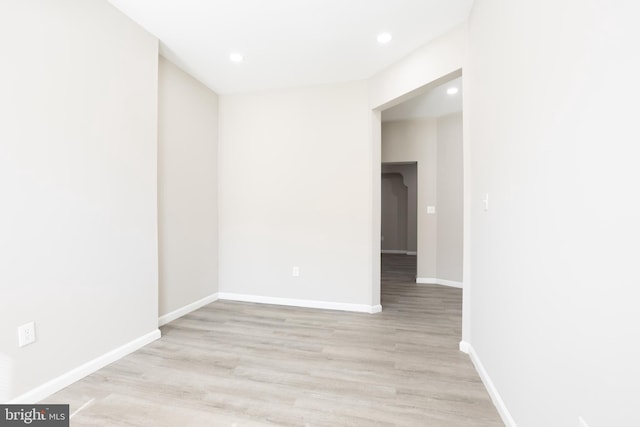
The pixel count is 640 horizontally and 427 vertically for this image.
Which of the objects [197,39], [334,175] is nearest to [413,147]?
[334,175]

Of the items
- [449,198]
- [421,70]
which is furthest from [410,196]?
[421,70]

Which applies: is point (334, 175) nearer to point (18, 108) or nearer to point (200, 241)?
point (200, 241)

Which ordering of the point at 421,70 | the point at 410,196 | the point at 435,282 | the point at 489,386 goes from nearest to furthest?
the point at 489,386
the point at 421,70
the point at 435,282
the point at 410,196

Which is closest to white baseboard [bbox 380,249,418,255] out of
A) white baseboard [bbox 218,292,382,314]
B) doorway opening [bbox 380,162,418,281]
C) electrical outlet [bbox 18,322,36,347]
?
doorway opening [bbox 380,162,418,281]

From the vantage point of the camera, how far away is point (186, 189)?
3.25 m

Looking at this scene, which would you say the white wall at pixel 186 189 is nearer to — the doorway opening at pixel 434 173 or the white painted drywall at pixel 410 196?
the doorway opening at pixel 434 173

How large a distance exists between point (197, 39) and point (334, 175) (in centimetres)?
192

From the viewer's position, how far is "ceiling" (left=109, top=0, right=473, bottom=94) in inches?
85.2

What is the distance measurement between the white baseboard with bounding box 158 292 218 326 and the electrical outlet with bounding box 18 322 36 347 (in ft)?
4.07

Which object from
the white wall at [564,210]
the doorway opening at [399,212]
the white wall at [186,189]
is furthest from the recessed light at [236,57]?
the doorway opening at [399,212]

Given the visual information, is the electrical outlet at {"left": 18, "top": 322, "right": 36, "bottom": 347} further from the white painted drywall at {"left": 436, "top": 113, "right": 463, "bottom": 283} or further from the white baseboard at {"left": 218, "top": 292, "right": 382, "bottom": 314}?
the white painted drywall at {"left": 436, "top": 113, "right": 463, "bottom": 283}

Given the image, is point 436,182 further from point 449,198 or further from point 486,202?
point 486,202

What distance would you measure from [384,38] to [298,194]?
1886 mm

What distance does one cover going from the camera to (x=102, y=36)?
2123 millimetres
